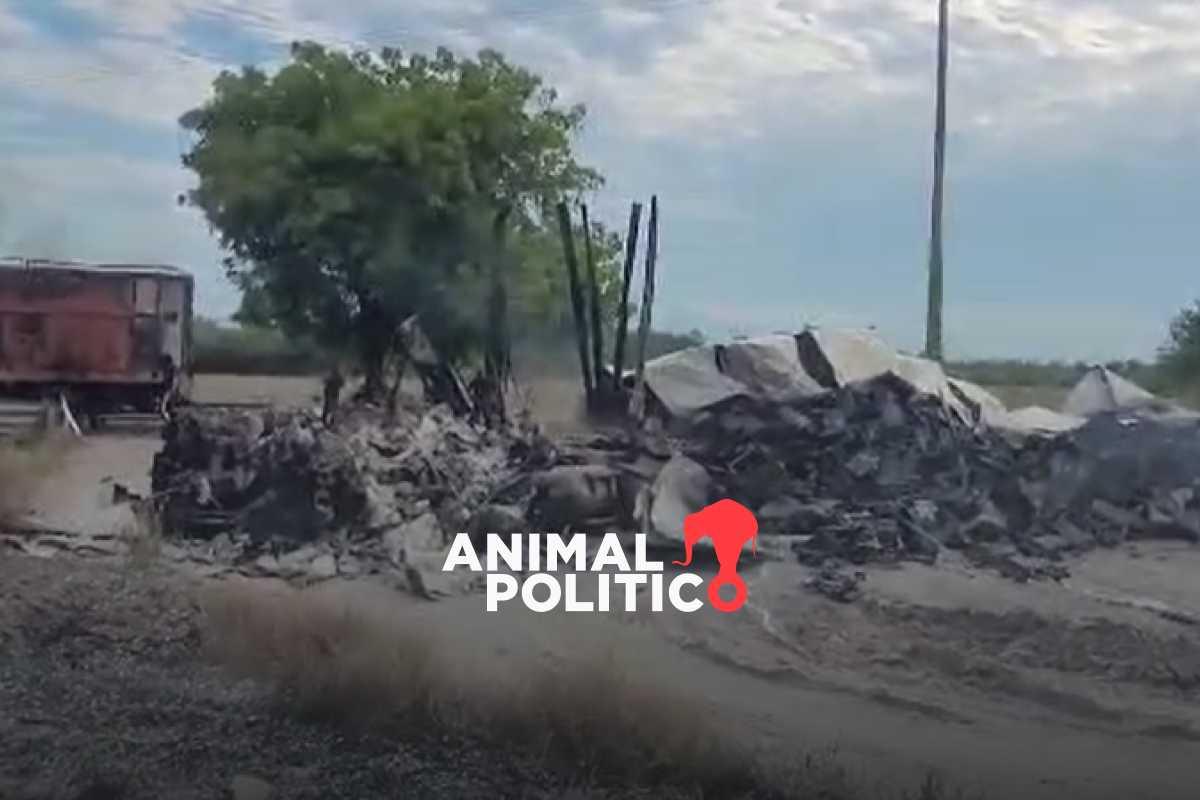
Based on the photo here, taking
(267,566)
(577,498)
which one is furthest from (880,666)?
(267,566)

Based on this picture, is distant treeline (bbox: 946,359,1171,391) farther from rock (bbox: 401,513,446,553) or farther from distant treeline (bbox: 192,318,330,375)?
distant treeline (bbox: 192,318,330,375)

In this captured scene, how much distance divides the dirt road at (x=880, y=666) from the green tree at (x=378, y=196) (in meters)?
3.91

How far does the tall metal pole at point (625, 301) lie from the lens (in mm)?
12414

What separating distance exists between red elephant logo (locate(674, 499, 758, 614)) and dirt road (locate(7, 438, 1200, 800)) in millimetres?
179

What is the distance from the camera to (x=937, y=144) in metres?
10.1

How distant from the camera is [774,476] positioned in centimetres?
1330

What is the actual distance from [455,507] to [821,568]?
348cm

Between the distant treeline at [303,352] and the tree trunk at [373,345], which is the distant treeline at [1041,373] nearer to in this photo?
the distant treeline at [303,352]

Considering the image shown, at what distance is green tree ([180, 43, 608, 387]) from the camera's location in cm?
1448

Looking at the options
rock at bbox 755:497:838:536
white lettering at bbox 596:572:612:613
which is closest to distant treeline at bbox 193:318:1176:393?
rock at bbox 755:497:838:536

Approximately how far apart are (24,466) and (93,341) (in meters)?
9.45

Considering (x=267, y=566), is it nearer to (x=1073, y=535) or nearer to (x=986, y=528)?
(x=986, y=528)

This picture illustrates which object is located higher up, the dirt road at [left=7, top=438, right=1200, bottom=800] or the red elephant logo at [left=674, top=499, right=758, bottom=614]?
the red elephant logo at [left=674, top=499, right=758, bottom=614]

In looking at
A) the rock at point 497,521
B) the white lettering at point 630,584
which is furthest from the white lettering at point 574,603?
the rock at point 497,521
